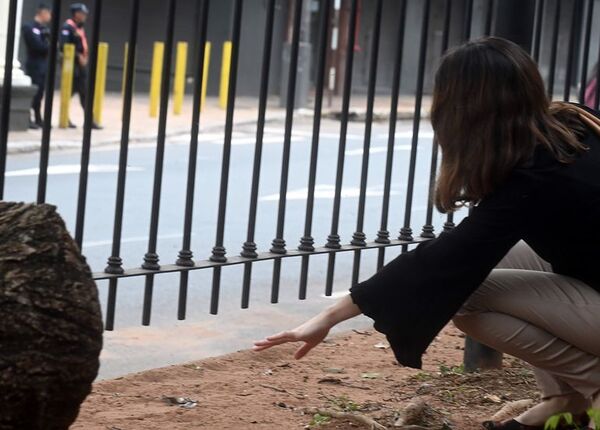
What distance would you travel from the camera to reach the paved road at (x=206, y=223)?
621 centimetres

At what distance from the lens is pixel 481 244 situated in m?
3.40

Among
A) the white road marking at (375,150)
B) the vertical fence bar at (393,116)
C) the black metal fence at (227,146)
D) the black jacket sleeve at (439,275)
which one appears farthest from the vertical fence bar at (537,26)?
the white road marking at (375,150)

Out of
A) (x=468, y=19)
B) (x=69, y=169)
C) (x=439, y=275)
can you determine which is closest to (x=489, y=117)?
(x=439, y=275)

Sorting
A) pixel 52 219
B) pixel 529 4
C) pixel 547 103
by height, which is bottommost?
pixel 52 219

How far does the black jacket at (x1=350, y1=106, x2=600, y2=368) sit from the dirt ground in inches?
25.2

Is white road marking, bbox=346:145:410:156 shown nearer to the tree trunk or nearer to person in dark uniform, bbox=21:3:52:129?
person in dark uniform, bbox=21:3:52:129

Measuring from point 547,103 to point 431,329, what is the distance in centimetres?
74

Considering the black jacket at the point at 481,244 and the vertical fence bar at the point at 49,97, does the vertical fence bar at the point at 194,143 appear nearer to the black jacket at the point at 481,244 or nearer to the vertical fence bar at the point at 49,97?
the vertical fence bar at the point at 49,97

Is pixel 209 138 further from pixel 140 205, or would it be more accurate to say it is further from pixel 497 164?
pixel 497 164

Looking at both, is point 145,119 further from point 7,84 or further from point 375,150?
point 7,84

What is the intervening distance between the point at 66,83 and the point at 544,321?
1498 centimetres

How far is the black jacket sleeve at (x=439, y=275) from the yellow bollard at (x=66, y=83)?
1473cm

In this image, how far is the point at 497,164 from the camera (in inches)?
133

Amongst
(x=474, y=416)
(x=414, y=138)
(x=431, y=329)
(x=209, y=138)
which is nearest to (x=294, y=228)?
(x=414, y=138)
